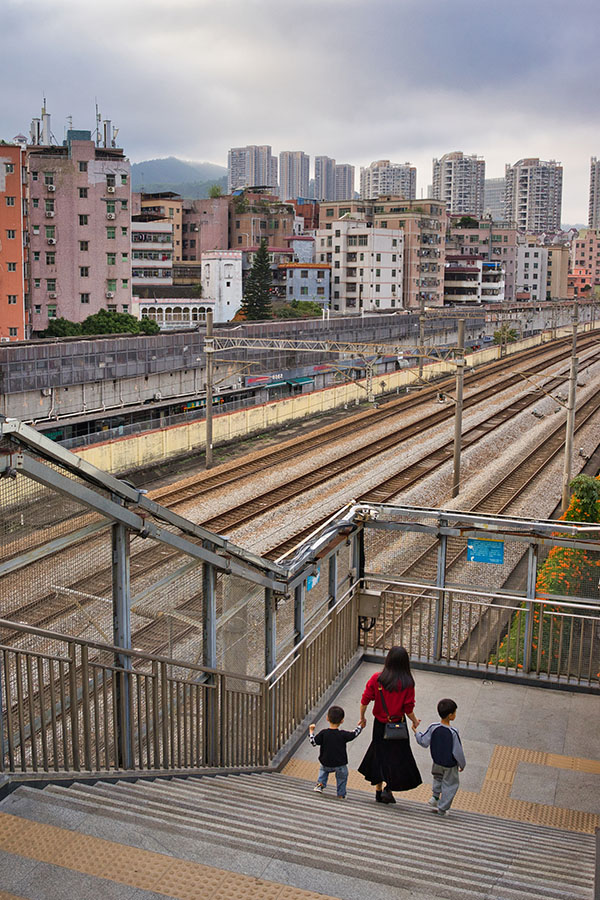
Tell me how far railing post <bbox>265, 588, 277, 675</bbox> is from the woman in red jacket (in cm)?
105

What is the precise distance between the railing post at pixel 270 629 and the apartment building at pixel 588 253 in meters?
162

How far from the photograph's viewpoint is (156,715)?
5.23 m

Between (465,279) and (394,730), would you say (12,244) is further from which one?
(465,279)

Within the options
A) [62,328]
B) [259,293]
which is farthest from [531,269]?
[62,328]

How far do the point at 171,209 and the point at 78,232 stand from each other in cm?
3470

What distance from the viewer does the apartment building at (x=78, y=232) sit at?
5528 cm

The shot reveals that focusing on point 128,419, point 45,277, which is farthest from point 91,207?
point 128,419

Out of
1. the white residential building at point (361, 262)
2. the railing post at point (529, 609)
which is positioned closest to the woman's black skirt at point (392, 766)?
the railing post at point (529, 609)

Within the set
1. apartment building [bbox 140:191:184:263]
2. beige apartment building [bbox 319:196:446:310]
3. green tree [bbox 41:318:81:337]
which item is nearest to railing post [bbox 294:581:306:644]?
green tree [bbox 41:318:81:337]

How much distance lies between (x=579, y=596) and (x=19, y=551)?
6226 mm

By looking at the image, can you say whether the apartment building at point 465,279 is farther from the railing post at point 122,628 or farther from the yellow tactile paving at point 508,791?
the railing post at point 122,628

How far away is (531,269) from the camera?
120 meters

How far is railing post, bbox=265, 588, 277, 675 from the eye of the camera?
6.74m

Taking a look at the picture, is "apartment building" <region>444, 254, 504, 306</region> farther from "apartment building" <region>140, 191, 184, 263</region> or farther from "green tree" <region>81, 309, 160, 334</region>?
"green tree" <region>81, 309, 160, 334</region>
